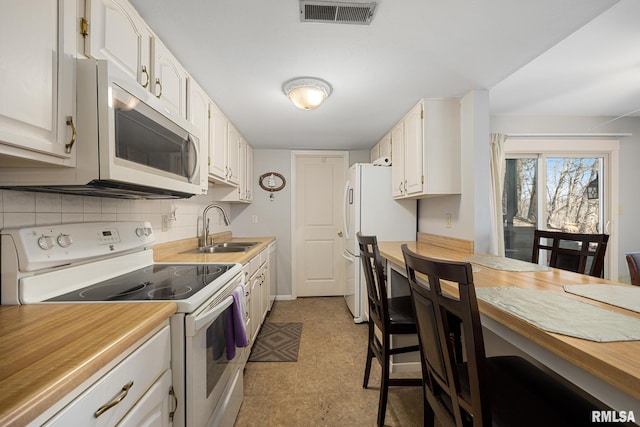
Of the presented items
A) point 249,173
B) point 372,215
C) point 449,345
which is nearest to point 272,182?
point 249,173

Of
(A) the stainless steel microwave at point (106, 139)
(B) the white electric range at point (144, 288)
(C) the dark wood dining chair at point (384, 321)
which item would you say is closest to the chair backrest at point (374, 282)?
(C) the dark wood dining chair at point (384, 321)

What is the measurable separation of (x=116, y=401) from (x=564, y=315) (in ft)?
4.21

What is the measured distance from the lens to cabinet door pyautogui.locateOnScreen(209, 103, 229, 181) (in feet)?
7.12

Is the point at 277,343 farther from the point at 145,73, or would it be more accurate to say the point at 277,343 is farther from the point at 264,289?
the point at 145,73

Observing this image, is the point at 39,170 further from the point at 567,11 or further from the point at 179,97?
the point at 567,11

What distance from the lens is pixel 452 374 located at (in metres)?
0.86

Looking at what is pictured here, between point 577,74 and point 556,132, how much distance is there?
3.88 feet

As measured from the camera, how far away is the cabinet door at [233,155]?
2.64 meters

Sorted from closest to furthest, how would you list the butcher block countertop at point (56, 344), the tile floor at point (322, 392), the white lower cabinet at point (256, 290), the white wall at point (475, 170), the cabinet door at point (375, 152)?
the butcher block countertop at point (56, 344) → the tile floor at point (322, 392) → the white wall at point (475, 170) → the white lower cabinet at point (256, 290) → the cabinet door at point (375, 152)

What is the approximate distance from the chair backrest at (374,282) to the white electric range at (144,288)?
Answer: 0.77 m

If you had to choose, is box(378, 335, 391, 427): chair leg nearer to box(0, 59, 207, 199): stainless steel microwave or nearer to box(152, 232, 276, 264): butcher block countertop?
box(152, 232, 276, 264): butcher block countertop

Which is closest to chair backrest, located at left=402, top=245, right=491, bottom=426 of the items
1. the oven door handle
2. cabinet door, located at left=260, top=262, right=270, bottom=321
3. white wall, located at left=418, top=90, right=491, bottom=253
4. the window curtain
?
the oven door handle

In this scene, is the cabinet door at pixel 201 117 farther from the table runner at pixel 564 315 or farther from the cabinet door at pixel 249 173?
the table runner at pixel 564 315

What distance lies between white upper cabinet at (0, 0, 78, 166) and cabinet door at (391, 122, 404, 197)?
2.44 m
